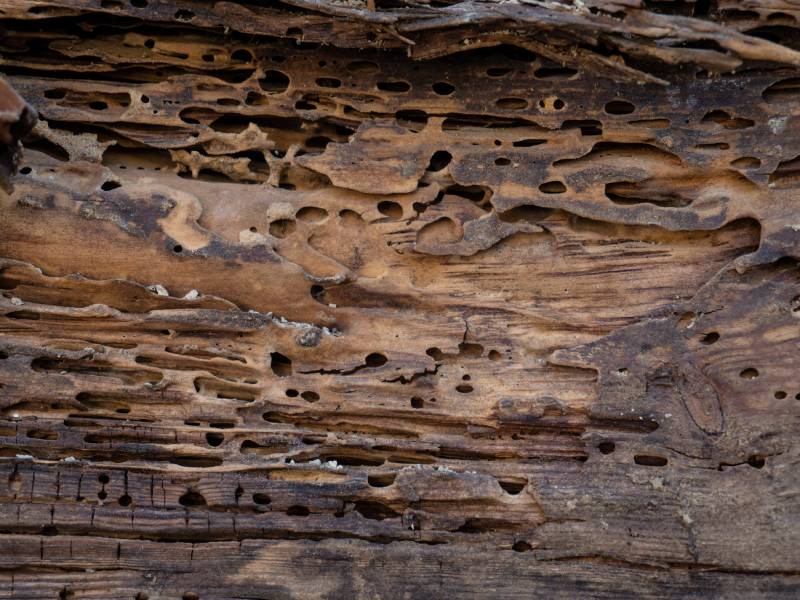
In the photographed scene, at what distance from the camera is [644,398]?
15.0 ft

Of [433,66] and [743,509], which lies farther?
[433,66]

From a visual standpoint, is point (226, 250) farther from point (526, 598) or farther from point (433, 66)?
point (526, 598)

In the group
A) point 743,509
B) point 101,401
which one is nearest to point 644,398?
point 743,509

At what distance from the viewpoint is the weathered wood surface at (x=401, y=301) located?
445cm

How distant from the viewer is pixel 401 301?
4.91 metres

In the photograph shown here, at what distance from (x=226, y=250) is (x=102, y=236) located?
66 cm

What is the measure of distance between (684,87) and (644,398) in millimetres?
1657

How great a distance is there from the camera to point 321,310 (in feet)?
15.9

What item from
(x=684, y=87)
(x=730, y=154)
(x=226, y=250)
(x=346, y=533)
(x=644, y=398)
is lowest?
(x=346, y=533)

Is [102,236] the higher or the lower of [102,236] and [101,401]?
the higher

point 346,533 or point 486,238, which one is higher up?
point 486,238

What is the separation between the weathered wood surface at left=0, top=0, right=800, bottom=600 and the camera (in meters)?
4.45

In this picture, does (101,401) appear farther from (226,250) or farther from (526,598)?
(526,598)

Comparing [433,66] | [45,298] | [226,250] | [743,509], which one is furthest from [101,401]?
[743,509]
